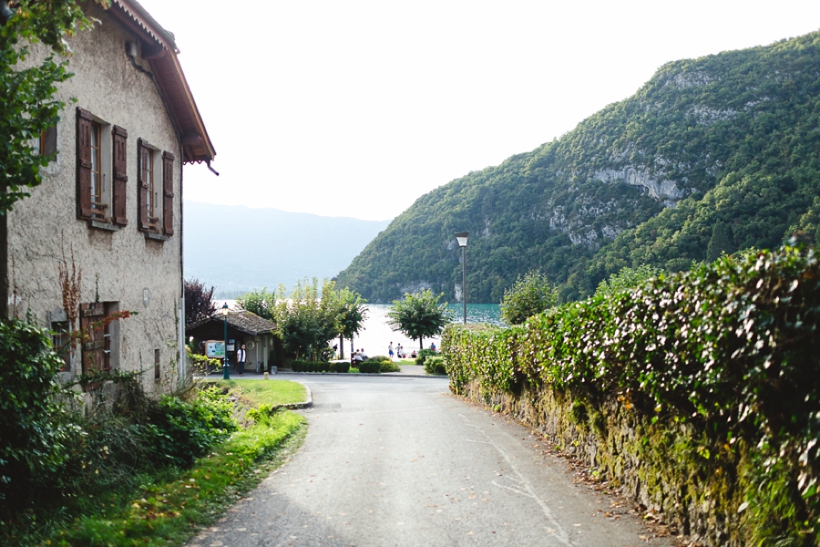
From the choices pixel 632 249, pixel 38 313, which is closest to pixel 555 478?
pixel 38 313

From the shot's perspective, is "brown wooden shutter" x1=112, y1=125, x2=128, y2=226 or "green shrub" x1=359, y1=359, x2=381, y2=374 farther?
"green shrub" x1=359, y1=359, x2=381, y2=374

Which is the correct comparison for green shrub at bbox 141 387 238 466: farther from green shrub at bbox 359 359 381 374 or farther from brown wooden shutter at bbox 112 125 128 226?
green shrub at bbox 359 359 381 374

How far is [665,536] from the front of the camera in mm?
6801

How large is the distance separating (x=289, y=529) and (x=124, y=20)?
29.3 ft

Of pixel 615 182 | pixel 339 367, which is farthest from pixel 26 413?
pixel 615 182

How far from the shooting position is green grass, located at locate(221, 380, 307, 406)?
22.7 metres

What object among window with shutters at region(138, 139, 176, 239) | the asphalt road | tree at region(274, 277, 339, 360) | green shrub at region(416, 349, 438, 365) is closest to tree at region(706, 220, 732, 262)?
green shrub at region(416, 349, 438, 365)

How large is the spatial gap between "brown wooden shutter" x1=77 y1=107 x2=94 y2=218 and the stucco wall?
0.30ft

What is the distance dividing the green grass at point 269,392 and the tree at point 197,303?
2446 cm

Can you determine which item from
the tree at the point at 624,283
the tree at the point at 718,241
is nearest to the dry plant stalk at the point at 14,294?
the tree at the point at 624,283

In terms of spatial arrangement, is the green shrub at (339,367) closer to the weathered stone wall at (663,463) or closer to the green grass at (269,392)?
the green grass at (269,392)

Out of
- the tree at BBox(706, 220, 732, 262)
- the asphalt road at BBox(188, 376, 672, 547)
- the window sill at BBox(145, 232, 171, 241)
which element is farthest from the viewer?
the tree at BBox(706, 220, 732, 262)

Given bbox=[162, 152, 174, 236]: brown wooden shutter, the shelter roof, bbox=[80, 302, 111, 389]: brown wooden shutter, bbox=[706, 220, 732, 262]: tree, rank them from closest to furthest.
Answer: bbox=[80, 302, 111, 389]: brown wooden shutter, the shelter roof, bbox=[162, 152, 174, 236]: brown wooden shutter, bbox=[706, 220, 732, 262]: tree

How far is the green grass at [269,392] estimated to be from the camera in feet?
74.4
